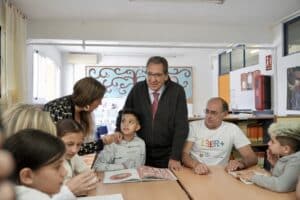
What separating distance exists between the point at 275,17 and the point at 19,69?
142 inches

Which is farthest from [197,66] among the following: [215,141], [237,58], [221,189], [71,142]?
Result: [71,142]

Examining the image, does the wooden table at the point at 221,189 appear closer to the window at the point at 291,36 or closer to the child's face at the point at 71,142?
the child's face at the point at 71,142

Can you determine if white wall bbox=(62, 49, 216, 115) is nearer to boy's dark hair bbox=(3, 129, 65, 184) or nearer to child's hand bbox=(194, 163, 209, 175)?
child's hand bbox=(194, 163, 209, 175)

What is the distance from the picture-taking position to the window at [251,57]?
566cm

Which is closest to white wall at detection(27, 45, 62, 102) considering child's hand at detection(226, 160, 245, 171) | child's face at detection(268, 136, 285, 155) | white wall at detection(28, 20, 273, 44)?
white wall at detection(28, 20, 273, 44)

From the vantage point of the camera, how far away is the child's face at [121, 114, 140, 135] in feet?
7.20

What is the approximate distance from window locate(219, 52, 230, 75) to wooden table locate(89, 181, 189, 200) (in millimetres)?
5676

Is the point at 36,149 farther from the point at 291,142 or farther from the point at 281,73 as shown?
the point at 281,73

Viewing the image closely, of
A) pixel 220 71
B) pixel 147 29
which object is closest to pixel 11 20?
pixel 147 29

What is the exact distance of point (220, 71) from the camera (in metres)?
7.45

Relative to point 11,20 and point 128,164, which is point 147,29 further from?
point 128,164

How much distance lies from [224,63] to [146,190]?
6.07 metres

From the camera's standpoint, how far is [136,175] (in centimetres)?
182

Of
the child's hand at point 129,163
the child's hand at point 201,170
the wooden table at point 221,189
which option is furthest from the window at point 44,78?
the wooden table at point 221,189
